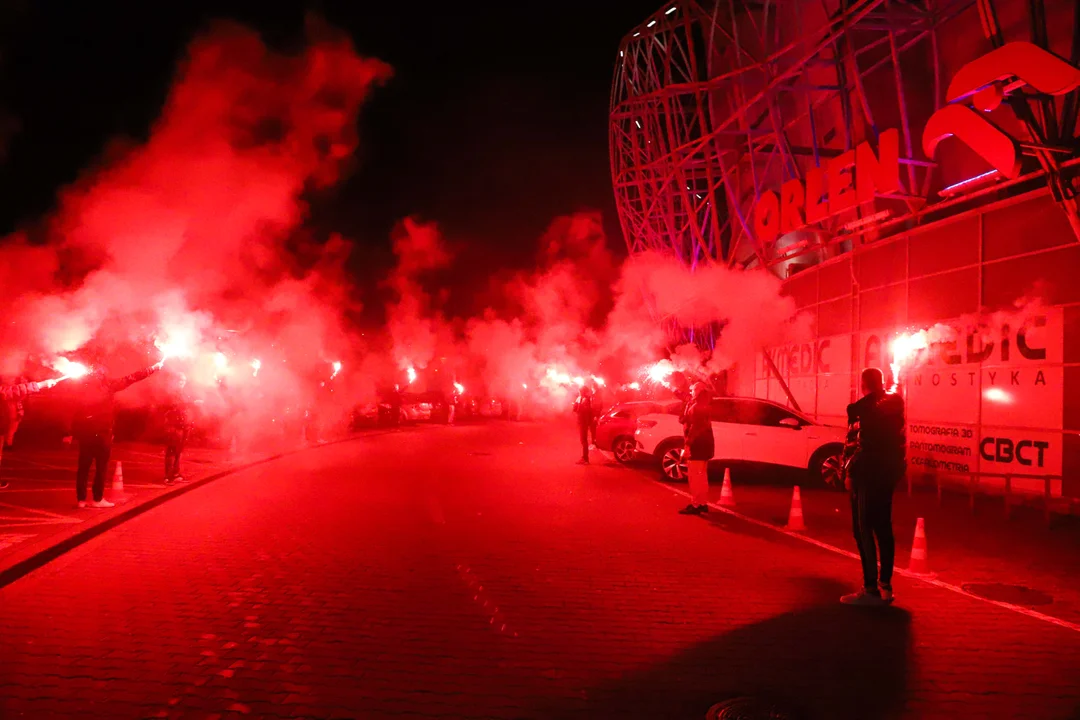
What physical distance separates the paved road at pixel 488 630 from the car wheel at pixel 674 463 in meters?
4.59

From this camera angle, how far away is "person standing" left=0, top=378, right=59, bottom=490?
27.5ft

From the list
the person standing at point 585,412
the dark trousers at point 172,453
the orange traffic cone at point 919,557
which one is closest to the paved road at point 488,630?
the orange traffic cone at point 919,557

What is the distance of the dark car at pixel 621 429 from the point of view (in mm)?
16062

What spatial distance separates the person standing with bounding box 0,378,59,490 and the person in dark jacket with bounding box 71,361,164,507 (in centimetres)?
41

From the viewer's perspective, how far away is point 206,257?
58.2ft

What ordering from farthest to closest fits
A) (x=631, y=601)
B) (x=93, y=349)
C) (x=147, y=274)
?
(x=147, y=274) → (x=93, y=349) → (x=631, y=601)

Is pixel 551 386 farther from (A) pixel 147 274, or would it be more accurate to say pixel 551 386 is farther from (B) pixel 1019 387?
(B) pixel 1019 387

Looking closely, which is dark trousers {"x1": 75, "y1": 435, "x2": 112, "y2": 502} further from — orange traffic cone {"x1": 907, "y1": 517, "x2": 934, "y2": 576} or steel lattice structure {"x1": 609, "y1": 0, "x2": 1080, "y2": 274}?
steel lattice structure {"x1": 609, "y1": 0, "x2": 1080, "y2": 274}

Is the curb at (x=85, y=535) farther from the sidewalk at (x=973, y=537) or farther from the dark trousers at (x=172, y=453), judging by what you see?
the sidewalk at (x=973, y=537)

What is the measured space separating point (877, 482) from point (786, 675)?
2159 millimetres

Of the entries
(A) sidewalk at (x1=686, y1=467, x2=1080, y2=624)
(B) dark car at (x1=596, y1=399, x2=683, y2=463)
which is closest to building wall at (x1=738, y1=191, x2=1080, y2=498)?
(A) sidewalk at (x1=686, y1=467, x2=1080, y2=624)

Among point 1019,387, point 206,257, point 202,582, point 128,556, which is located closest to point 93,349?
point 128,556

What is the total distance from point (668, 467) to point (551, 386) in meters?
42.4

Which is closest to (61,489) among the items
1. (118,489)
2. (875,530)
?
(118,489)
